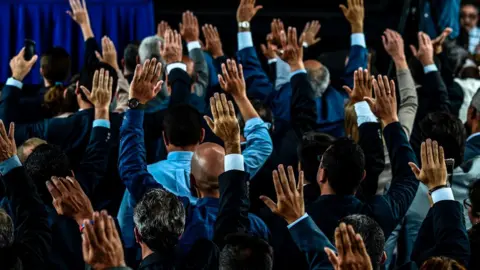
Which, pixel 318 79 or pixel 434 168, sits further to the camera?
pixel 318 79

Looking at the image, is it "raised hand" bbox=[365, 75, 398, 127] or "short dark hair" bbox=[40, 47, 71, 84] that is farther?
"short dark hair" bbox=[40, 47, 71, 84]

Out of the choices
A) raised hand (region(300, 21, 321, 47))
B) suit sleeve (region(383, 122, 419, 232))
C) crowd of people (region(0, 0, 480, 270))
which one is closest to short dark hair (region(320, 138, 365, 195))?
crowd of people (region(0, 0, 480, 270))

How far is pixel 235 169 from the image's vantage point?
13.5 feet

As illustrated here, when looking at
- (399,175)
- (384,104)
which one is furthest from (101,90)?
(399,175)

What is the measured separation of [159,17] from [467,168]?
3918mm

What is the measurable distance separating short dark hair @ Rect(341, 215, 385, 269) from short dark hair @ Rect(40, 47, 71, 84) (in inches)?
130

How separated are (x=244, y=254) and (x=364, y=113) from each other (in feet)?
5.91

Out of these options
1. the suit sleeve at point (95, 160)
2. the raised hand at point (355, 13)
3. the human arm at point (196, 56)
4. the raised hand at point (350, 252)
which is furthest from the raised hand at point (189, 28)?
the raised hand at point (350, 252)

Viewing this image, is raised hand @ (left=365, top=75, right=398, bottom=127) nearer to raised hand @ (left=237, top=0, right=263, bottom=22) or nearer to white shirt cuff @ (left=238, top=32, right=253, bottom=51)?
white shirt cuff @ (left=238, top=32, right=253, bottom=51)

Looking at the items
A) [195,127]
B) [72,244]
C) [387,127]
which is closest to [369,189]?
[387,127]

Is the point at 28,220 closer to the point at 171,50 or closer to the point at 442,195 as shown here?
the point at 442,195

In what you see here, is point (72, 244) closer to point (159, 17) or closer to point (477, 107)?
point (477, 107)

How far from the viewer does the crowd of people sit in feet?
12.4

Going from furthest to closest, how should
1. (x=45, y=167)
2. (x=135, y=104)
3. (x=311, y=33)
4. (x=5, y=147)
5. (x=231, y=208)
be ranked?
(x=311, y=33), (x=135, y=104), (x=45, y=167), (x=5, y=147), (x=231, y=208)
